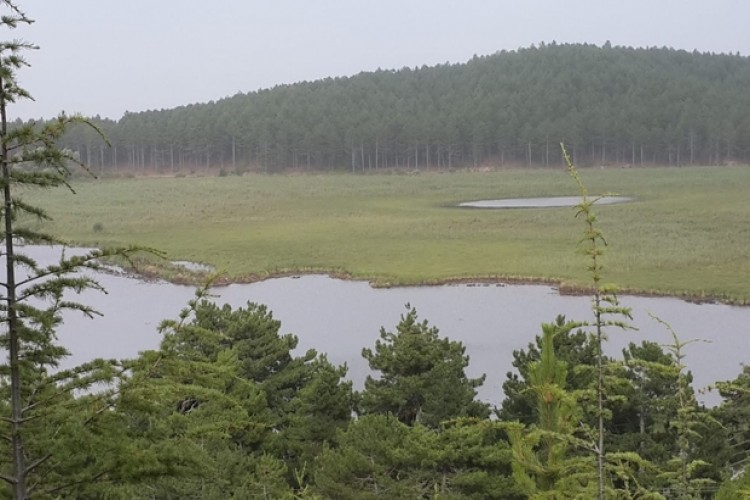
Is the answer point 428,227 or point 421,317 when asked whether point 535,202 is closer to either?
point 428,227

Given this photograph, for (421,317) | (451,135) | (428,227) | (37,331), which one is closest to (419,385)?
(37,331)

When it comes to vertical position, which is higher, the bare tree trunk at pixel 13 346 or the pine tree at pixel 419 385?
the bare tree trunk at pixel 13 346

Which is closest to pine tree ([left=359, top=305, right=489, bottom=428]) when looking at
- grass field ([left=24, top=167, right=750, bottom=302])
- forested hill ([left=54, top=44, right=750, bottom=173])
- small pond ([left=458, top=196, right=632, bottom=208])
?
grass field ([left=24, top=167, right=750, bottom=302])

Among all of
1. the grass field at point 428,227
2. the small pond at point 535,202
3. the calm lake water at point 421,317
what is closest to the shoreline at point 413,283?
the grass field at point 428,227

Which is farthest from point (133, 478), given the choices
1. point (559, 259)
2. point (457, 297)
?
point (559, 259)

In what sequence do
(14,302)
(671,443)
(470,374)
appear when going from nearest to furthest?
(14,302) < (671,443) < (470,374)

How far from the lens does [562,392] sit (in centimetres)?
618

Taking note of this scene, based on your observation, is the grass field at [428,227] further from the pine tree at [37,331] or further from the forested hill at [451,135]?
the pine tree at [37,331]

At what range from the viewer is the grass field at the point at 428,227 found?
143 ft

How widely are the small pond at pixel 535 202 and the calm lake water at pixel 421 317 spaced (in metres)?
36.5

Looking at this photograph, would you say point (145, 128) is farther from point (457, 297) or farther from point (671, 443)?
point (671, 443)

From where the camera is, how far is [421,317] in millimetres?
34156

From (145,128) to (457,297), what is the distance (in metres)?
110

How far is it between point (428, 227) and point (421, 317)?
27.6 metres
